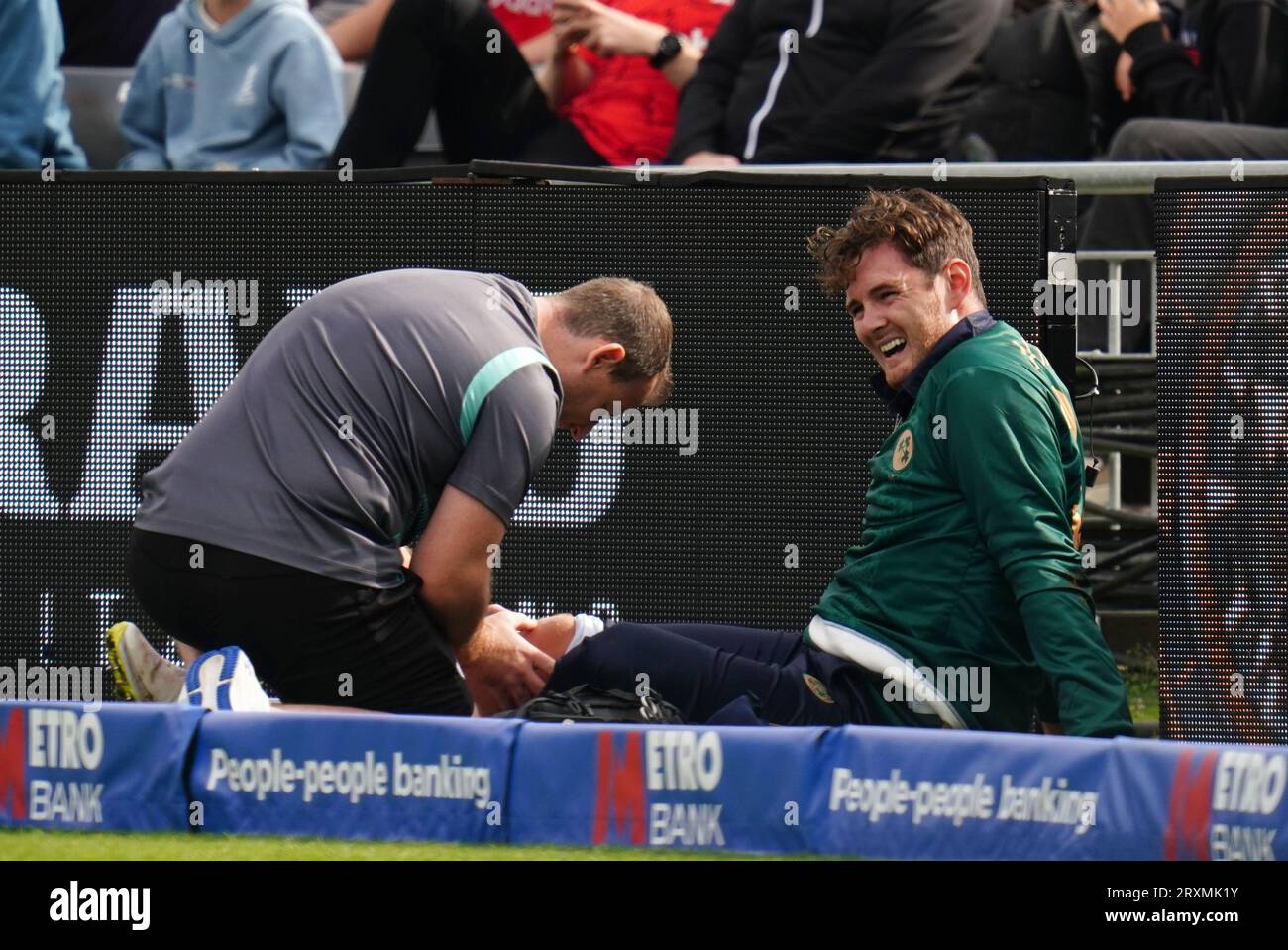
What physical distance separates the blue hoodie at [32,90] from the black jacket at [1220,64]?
4190mm

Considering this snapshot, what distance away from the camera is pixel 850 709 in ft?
15.0

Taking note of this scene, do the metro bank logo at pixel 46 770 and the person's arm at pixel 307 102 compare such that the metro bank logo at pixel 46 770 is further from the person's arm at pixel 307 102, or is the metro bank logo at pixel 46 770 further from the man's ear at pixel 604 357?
the person's arm at pixel 307 102

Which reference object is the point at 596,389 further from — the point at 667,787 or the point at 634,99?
the point at 634,99

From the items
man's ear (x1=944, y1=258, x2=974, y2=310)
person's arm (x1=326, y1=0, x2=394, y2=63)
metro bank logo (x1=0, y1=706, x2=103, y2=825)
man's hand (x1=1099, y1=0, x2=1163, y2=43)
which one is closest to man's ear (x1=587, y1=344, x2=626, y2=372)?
man's ear (x1=944, y1=258, x2=974, y2=310)

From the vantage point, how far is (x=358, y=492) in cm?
455

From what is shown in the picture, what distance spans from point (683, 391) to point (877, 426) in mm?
547

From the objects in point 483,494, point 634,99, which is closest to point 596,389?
point 483,494

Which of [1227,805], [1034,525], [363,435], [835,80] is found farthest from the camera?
[835,80]

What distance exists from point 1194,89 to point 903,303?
3.11 meters

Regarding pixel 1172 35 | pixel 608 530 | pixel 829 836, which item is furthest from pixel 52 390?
pixel 1172 35

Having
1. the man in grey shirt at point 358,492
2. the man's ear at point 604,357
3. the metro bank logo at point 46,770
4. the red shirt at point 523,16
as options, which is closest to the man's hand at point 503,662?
the man in grey shirt at point 358,492

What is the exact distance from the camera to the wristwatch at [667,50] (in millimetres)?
7762

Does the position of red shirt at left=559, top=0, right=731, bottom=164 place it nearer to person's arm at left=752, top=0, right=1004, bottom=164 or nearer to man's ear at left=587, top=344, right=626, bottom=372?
person's arm at left=752, top=0, right=1004, bottom=164
